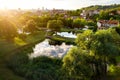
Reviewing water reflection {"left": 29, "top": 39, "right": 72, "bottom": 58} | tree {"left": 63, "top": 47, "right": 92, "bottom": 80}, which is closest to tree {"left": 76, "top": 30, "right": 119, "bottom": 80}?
tree {"left": 63, "top": 47, "right": 92, "bottom": 80}

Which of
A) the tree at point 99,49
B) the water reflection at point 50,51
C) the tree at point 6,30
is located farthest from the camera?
the tree at point 6,30

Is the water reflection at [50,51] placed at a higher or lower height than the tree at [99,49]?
lower

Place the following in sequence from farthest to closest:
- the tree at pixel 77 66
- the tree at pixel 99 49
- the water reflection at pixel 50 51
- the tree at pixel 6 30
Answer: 1. the tree at pixel 6 30
2. the water reflection at pixel 50 51
3. the tree at pixel 99 49
4. the tree at pixel 77 66

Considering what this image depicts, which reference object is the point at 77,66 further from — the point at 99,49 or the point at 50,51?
the point at 50,51

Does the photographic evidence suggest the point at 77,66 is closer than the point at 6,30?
Yes

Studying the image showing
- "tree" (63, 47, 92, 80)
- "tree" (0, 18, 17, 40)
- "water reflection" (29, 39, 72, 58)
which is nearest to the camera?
"tree" (63, 47, 92, 80)

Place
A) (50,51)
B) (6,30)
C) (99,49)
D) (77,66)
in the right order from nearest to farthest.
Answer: (77,66)
(99,49)
(50,51)
(6,30)

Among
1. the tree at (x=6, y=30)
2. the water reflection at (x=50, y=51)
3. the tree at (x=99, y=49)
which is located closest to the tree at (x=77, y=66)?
the tree at (x=99, y=49)

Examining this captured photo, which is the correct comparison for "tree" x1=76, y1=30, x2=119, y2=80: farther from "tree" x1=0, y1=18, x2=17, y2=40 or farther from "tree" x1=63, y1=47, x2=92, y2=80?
"tree" x1=0, y1=18, x2=17, y2=40

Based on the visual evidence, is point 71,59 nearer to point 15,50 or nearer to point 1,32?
point 15,50

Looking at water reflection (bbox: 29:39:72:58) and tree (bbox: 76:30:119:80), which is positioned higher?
tree (bbox: 76:30:119:80)

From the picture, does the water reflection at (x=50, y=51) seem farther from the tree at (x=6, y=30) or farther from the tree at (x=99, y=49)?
the tree at (x=99, y=49)

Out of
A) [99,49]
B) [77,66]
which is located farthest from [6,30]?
[77,66]
